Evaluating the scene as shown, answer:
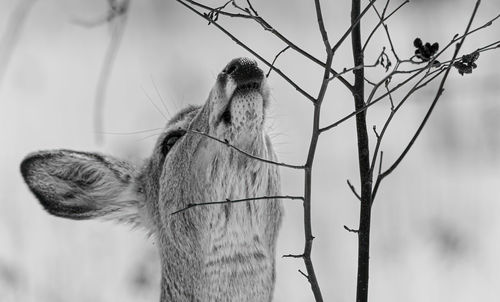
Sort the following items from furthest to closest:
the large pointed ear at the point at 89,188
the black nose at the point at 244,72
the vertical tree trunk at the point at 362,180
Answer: the large pointed ear at the point at 89,188 < the black nose at the point at 244,72 < the vertical tree trunk at the point at 362,180

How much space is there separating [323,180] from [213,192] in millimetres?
3898

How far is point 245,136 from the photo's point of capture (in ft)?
21.9

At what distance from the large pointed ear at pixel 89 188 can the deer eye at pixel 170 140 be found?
1.62 feet

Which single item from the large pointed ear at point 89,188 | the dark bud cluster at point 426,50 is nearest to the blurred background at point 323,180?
the large pointed ear at point 89,188

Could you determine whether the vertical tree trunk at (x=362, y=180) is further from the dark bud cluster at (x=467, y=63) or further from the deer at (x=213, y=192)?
the deer at (x=213, y=192)

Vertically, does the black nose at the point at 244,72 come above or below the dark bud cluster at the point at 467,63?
above

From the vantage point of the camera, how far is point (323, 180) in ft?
35.6

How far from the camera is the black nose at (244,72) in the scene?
6.52 metres

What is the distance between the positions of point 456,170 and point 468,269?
734mm

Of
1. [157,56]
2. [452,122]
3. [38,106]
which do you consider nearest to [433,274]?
[452,122]

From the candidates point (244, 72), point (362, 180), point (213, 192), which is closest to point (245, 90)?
point (244, 72)

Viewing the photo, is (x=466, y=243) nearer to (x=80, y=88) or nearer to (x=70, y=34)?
(x=80, y=88)

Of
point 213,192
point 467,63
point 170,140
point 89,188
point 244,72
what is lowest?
point 213,192

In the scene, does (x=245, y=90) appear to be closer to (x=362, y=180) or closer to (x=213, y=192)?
(x=213, y=192)
